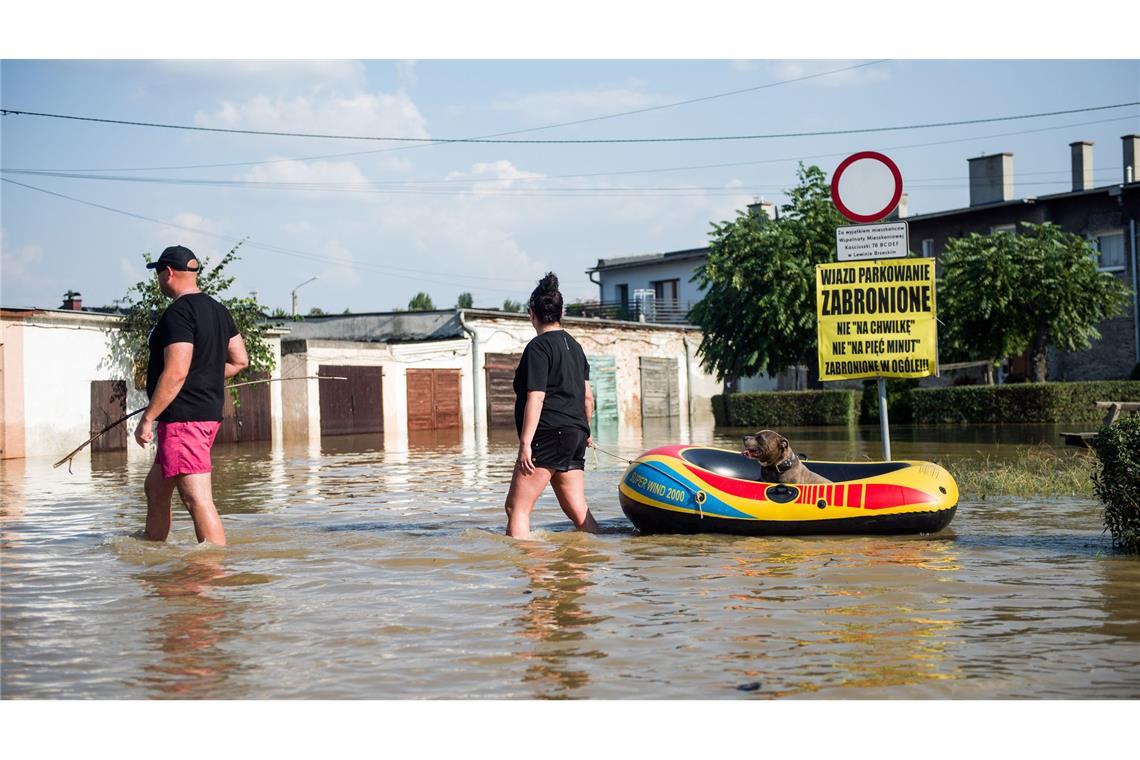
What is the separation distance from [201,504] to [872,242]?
18.0ft

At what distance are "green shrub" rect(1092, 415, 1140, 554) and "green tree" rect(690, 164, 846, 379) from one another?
22381mm

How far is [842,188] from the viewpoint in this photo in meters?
9.20

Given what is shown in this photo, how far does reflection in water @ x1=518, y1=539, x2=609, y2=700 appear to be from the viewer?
14.5 feet

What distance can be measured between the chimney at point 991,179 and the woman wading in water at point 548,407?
3625 cm

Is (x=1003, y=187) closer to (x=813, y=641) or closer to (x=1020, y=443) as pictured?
(x=1020, y=443)

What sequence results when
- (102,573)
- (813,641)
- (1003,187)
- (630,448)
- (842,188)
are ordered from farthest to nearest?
1. (1003,187)
2. (630,448)
3. (842,188)
4. (102,573)
5. (813,641)

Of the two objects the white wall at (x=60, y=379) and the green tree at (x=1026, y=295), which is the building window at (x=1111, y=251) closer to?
the green tree at (x=1026, y=295)

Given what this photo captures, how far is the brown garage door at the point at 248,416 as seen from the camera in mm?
28391

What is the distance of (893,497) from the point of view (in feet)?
26.8

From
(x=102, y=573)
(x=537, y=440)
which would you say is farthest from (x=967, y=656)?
(x=102, y=573)

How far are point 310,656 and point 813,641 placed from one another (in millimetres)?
2151

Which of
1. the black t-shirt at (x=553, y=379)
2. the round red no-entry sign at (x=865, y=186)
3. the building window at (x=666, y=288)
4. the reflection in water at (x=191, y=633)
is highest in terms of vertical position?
the building window at (x=666, y=288)

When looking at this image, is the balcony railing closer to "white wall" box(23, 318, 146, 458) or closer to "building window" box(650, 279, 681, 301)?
"building window" box(650, 279, 681, 301)

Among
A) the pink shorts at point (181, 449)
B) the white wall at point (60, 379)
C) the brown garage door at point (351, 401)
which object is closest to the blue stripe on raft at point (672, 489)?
the pink shorts at point (181, 449)
